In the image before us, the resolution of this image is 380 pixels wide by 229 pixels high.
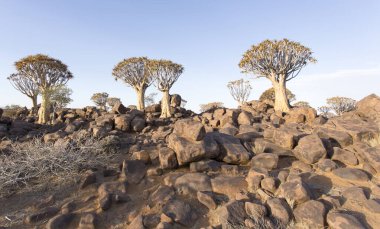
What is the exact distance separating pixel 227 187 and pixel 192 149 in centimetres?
134

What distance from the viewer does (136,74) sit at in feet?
80.4

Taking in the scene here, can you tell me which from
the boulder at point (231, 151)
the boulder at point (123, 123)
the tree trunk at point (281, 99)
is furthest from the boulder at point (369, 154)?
the tree trunk at point (281, 99)

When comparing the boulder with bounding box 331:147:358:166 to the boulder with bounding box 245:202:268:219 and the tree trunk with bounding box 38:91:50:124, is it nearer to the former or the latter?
the boulder with bounding box 245:202:268:219

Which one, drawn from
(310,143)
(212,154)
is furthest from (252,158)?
(310,143)

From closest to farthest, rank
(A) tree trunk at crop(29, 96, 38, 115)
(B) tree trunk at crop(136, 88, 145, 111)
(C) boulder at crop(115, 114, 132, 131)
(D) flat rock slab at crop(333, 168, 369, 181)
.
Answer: (D) flat rock slab at crop(333, 168, 369, 181) < (C) boulder at crop(115, 114, 132, 131) < (A) tree trunk at crop(29, 96, 38, 115) < (B) tree trunk at crop(136, 88, 145, 111)

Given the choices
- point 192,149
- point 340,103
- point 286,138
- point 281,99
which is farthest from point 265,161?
point 340,103

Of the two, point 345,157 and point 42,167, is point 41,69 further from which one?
point 345,157

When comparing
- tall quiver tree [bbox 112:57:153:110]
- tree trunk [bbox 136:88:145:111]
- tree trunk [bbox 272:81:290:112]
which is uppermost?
tall quiver tree [bbox 112:57:153:110]

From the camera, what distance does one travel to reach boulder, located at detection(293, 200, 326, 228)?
4.42 meters

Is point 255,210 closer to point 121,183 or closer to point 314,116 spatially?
point 121,183

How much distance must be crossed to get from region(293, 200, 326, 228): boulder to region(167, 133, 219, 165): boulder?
8.08 ft

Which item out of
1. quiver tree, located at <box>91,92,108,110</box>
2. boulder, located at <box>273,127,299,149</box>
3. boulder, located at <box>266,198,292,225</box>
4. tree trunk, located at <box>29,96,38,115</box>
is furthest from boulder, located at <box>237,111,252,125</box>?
quiver tree, located at <box>91,92,108,110</box>

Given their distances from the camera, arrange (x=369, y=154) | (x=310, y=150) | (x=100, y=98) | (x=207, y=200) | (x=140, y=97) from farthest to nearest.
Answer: (x=100, y=98) → (x=140, y=97) → (x=310, y=150) → (x=369, y=154) → (x=207, y=200)

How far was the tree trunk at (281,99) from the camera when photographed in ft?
64.6
